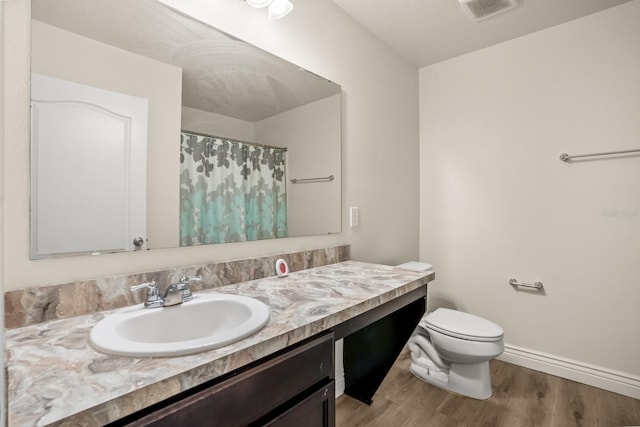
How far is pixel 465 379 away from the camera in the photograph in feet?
5.89

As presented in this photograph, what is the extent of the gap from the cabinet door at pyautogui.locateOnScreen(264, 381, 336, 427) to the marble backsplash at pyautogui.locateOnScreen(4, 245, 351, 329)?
59cm

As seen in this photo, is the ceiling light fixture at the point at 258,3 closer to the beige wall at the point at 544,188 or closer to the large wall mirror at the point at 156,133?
the large wall mirror at the point at 156,133

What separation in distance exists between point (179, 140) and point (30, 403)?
898 millimetres

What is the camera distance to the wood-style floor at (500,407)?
5.16 ft

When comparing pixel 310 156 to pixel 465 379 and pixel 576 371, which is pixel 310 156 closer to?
pixel 465 379

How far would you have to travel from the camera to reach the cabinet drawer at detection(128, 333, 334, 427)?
58 centimetres

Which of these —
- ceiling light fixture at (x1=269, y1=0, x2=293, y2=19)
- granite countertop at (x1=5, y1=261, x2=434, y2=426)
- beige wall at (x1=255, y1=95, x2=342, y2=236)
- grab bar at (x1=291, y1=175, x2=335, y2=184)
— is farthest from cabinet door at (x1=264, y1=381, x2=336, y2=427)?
ceiling light fixture at (x1=269, y1=0, x2=293, y2=19)

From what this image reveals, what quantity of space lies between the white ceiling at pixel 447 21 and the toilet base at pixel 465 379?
2.13m

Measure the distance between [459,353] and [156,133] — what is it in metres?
1.85

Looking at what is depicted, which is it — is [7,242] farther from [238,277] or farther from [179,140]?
[238,277]

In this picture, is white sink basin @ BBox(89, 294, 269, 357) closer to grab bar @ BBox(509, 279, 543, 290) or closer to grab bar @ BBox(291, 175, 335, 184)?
grab bar @ BBox(291, 175, 335, 184)

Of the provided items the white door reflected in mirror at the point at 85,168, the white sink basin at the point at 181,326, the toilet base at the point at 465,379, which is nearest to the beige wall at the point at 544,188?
the toilet base at the point at 465,379

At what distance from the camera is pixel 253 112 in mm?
1419

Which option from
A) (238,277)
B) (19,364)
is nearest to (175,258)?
(238,277)
